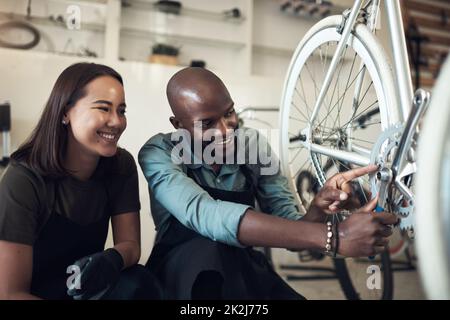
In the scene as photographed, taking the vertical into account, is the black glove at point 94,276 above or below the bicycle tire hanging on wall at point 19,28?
below

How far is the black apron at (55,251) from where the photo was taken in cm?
49

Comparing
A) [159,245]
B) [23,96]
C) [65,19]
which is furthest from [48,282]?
[65,19]

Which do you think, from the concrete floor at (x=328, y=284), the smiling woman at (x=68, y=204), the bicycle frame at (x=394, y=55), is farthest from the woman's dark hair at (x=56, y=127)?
the concrete floor at (x=328, y=284)

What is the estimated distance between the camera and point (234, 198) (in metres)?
0.56

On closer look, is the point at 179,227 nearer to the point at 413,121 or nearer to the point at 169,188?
the point at 169,188

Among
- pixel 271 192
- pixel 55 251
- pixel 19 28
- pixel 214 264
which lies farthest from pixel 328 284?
pixel 19 28

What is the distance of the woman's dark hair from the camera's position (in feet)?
1.63

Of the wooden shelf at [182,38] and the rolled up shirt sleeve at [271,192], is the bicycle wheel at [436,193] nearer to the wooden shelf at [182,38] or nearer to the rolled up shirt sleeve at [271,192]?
the rolled up shirt sleeve at [271,192]

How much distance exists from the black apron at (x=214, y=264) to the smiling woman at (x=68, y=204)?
0.03m

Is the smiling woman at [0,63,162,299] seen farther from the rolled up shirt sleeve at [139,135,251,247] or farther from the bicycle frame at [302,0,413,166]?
the bicycle frame at [302,0,413,166]

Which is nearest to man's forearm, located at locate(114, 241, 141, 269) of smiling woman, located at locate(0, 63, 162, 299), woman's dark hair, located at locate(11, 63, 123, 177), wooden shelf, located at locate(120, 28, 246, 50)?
smiling woman, located at locate(0, 63, 162, 299)

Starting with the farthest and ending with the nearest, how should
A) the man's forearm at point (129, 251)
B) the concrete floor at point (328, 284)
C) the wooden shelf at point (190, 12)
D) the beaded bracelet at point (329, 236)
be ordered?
the concrete floor at point (328, 284) → the wooden shelf at point (190, 12) → the man's forearm at point (129, 251) → the beaded bracelet at point (329, 236)

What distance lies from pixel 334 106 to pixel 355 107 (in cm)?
6

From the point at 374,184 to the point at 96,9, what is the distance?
513 mm
